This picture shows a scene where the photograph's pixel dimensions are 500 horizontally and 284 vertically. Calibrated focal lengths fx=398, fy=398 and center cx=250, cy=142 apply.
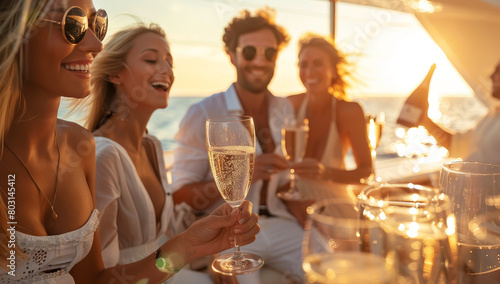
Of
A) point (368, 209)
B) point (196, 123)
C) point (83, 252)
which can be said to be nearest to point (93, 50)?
point (83, 252)

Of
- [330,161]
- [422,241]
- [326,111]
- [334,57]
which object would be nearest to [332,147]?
[330,161]

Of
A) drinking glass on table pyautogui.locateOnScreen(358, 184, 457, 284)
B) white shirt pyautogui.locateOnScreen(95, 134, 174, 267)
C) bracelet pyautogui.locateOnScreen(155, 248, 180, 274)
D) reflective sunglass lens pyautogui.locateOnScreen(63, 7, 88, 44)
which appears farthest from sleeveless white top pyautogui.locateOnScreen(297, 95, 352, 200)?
drinking glass on table pyautogui.locateOnScreen(358, 184, 457, 284)

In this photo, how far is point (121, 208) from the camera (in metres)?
1.25

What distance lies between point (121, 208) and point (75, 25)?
63cm

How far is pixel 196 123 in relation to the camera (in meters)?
1.98

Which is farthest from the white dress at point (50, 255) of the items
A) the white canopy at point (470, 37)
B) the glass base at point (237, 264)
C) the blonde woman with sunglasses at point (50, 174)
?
the white canopy at point (470, 37)

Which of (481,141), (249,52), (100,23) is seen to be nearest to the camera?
(100,23)

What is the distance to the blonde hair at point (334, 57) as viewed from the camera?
2.57m

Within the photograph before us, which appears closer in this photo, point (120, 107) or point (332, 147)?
point (120, 107)

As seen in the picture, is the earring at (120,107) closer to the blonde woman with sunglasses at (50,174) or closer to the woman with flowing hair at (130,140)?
the woman with flowing hair at (130,140)

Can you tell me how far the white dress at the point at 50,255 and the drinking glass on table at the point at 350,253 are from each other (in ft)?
2.11

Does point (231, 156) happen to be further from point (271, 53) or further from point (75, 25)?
point (271, 53)

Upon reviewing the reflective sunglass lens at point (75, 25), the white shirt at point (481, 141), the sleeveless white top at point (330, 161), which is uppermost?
the reflective sunglass lens at point (75, 25)

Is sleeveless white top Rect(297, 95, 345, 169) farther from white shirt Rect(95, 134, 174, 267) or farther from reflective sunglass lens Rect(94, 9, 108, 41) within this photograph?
reflective sunglass lens Rect(94, 9, 108, 41)
